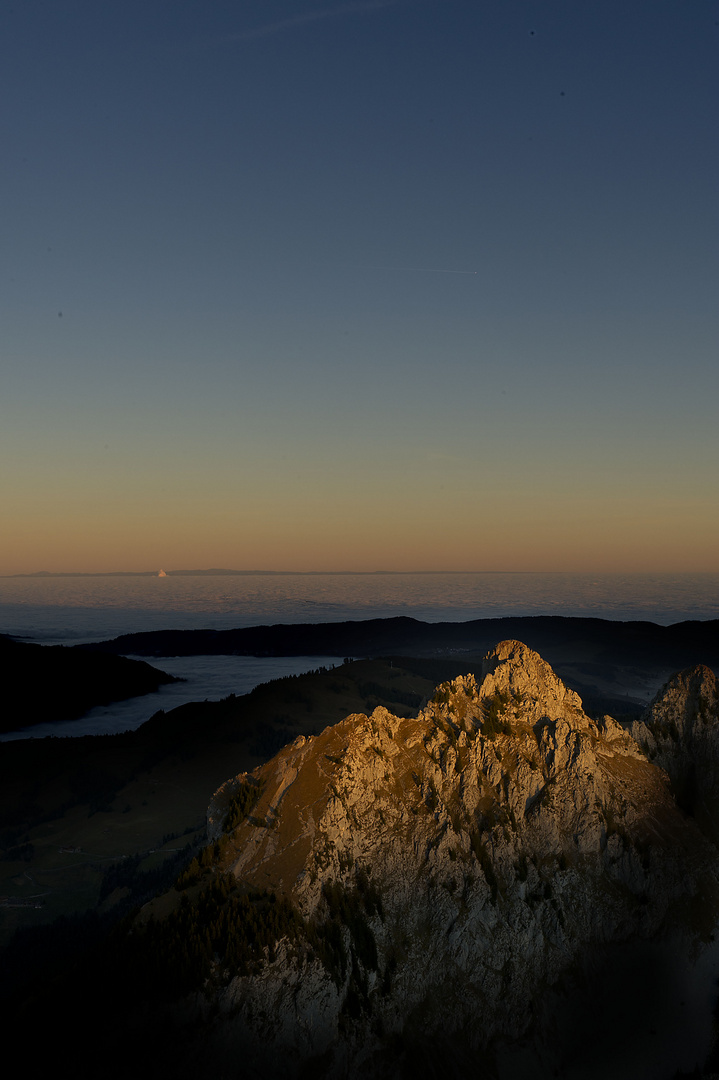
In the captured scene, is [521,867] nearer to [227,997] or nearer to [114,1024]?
Answer: [227,997]

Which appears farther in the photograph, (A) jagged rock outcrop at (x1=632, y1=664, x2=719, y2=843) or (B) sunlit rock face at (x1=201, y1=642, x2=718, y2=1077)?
(A) jagged rock outcrop at (x1=632, y1=664, x2=719, y2=843)

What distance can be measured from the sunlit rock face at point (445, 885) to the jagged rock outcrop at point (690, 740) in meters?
2.48

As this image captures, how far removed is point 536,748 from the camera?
168 ft

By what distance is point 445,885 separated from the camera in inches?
1828

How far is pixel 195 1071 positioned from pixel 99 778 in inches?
6700

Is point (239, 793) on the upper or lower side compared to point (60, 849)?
upper

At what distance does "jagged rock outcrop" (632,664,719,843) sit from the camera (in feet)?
177

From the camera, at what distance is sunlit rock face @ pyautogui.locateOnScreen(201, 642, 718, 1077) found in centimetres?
4219

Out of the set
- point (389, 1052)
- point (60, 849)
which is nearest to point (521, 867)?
point (389, 1052)

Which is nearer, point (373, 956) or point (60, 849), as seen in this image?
point (373, 956)

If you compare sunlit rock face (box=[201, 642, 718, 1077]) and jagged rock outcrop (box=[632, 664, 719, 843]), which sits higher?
jagged rock outcrop (box=[632, 664, 719, 843])

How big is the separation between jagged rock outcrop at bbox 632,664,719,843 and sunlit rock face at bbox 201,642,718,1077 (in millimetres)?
2477

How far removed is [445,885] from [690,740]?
23884 mm

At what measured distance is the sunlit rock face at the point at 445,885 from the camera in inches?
1661
